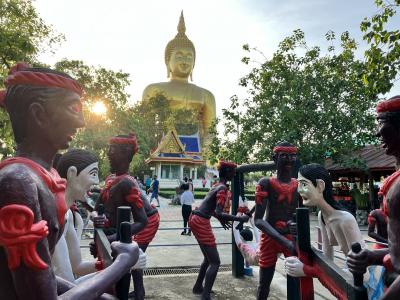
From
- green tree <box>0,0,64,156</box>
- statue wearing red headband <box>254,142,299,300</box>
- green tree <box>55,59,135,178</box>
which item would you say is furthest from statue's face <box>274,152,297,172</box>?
green tree <box>55,59,135,178</box>

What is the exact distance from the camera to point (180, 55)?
130 ft

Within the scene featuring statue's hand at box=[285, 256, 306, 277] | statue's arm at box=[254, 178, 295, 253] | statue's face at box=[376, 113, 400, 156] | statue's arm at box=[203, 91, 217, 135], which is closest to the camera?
statue's face at box=[376, 113, 400, 156]

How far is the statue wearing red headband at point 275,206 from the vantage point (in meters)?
4.34

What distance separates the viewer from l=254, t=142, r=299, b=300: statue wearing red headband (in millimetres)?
4344

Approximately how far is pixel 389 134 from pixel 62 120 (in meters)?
1.65

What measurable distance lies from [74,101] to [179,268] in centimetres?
543

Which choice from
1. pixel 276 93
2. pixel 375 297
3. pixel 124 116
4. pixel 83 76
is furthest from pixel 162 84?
pixel 375 297

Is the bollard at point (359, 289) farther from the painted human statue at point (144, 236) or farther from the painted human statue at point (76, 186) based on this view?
the painted human statue at point (144, 236)

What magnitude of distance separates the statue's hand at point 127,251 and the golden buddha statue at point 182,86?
37.9m

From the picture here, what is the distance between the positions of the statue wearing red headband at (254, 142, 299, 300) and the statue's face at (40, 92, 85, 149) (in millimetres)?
3006

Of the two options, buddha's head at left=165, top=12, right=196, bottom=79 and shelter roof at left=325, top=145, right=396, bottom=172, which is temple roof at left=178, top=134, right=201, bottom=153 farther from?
shelter roof at left=325, top=145, right=396, bottom=172

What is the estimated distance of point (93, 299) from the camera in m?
1.53

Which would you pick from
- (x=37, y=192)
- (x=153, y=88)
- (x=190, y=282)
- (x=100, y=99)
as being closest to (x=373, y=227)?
(x=190, y=282)

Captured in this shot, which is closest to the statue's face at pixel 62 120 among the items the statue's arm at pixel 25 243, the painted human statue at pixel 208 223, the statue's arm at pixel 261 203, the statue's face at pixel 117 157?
the statue's arm at pixel 25 243
